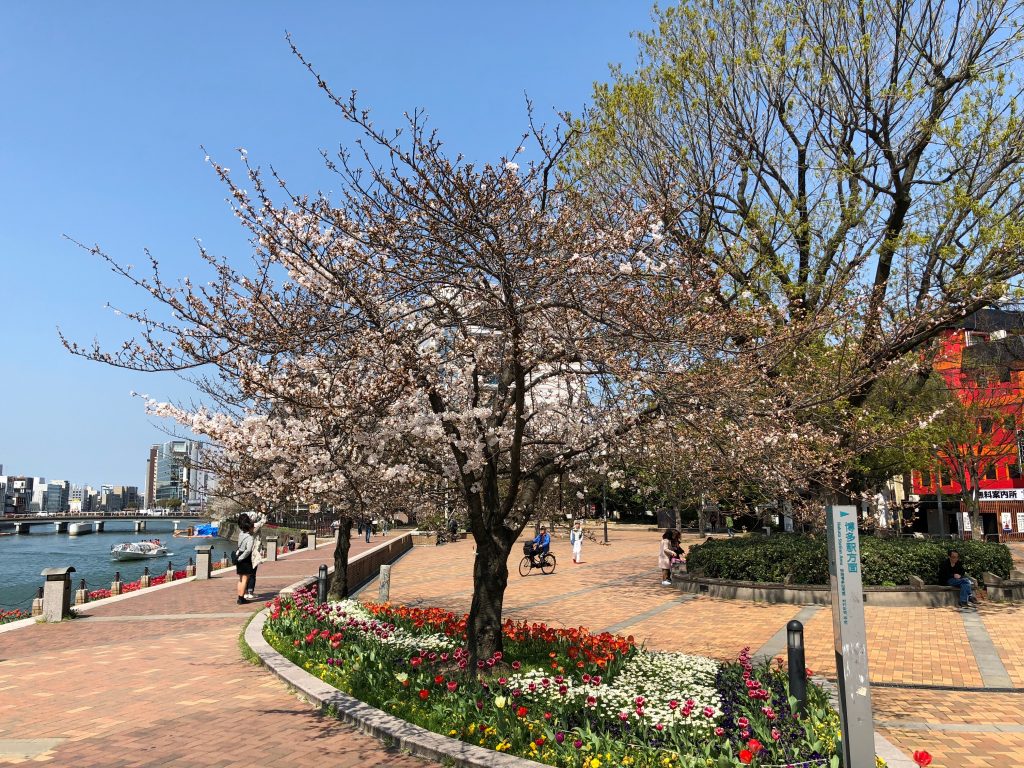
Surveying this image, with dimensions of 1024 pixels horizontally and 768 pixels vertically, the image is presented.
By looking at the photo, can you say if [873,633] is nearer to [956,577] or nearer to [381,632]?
[956,577]

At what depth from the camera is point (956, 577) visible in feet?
47.9

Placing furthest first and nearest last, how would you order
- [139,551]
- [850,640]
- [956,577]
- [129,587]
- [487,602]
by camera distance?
[139,551] < [129,587] < [956,577] < [487,602] < [850,640]

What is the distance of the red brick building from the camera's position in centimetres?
2704

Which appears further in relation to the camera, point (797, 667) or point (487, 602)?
point (487, 602)

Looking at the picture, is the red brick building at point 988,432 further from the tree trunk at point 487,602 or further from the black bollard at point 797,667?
the tree trunk at point 487,602

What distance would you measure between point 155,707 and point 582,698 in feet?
15.0

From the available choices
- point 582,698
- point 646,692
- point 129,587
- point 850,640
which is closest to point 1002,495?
point 646,692

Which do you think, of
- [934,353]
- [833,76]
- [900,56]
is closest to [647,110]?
[833,76]

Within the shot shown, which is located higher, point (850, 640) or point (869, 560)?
point (850, 640)

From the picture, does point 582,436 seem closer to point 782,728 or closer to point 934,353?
point 782,728

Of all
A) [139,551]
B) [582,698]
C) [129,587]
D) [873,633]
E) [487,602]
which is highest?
[487,602]

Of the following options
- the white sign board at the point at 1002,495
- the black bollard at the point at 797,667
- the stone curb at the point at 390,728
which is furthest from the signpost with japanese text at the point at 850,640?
the white sign board at the point at 1002,495

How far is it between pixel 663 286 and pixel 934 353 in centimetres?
1086

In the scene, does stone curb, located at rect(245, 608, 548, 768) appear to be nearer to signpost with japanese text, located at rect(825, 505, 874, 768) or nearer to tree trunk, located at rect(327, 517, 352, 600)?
signpost with japanese text, located at rect(825, 505, 874, 768)
